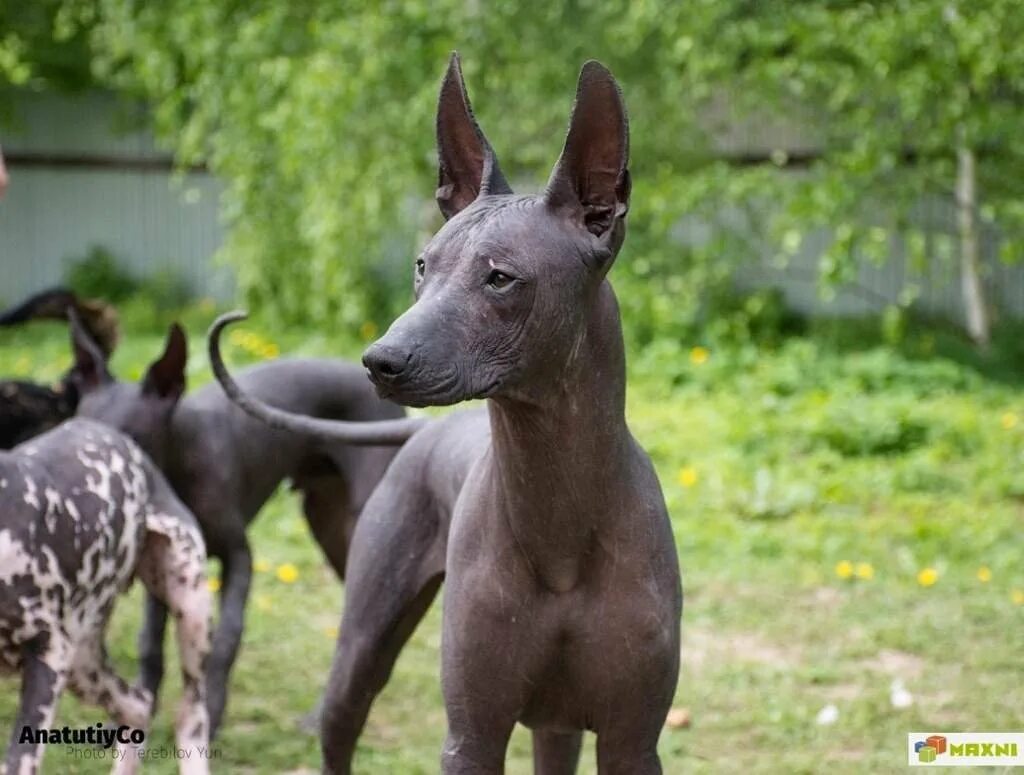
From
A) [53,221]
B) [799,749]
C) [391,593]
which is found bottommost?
[799,749]

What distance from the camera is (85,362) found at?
537cm

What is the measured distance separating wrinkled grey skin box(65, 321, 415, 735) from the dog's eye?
2404mm

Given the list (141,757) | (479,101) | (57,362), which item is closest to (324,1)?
(479,101)

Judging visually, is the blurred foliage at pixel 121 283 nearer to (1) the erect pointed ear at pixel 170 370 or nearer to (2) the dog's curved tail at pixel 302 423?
(1) the erect pointed ear at pixel 170 370

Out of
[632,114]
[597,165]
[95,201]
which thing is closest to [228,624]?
[597,165]

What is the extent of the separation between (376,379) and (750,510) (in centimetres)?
568

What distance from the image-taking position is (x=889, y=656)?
599 cm

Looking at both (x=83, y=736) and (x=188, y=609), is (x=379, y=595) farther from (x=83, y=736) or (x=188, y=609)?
(x=83, y=736)

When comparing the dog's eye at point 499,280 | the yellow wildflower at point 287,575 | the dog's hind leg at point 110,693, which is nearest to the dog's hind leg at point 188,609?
the dog's hind leg at point 110,693

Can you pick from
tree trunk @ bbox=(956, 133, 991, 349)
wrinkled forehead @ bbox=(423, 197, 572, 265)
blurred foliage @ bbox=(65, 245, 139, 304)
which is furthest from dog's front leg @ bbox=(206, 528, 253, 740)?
blurred foliage @ bbox=(65, 245, 139, 304)

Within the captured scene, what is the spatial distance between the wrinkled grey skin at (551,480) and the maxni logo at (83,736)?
4.04 feet

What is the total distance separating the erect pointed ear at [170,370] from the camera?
5266 millimetres

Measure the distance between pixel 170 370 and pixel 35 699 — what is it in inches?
66.1

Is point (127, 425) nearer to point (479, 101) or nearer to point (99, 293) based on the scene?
point (479, 101)
